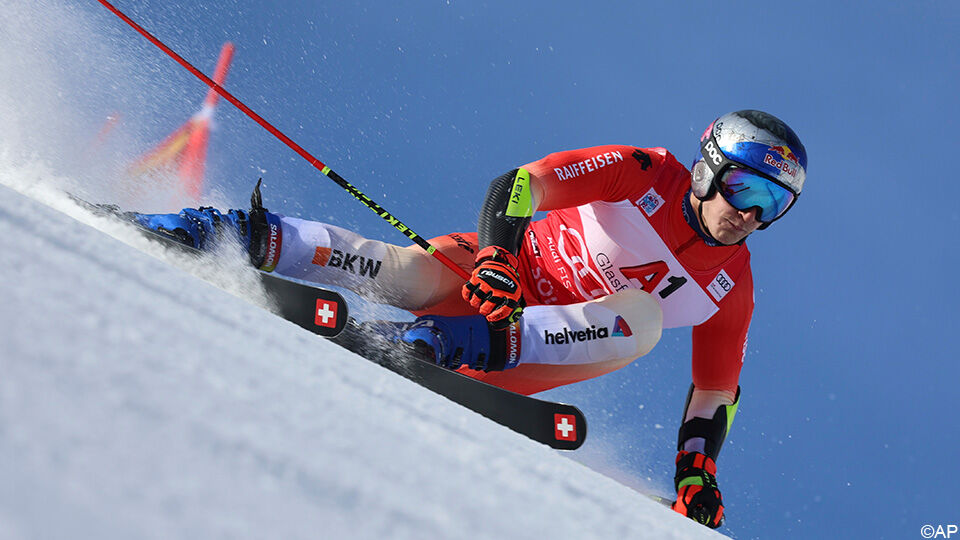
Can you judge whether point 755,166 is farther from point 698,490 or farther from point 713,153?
point 698,490

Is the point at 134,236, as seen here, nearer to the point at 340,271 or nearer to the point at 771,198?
the point at 340,271

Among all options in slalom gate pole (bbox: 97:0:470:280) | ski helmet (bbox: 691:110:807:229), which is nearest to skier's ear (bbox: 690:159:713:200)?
ski helmet (bbox: 691:110:807:229)

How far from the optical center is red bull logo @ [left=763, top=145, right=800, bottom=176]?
2.79 m

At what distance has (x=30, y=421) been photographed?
0.41 metres

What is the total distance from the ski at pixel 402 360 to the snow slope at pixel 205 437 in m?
1.51

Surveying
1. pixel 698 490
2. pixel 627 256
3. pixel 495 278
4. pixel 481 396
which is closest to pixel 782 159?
pixel 627 256

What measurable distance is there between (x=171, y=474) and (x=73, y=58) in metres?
4.33

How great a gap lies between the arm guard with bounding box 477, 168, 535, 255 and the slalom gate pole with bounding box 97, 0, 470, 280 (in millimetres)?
218

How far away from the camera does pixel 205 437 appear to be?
0.47 meters

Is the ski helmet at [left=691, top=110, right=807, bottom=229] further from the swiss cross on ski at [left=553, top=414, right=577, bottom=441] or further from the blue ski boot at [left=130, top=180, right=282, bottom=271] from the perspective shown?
the blue ski boot at [left=130, top=180, right=282, bottom=271]

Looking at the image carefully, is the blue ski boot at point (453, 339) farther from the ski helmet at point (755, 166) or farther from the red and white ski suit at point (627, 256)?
the ski helmet at point (755, 166)

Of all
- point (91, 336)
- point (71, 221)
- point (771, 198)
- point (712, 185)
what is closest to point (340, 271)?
point (712, 185)

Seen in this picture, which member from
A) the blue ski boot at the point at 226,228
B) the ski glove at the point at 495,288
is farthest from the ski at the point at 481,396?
the blue ski boot at the point at 226,228

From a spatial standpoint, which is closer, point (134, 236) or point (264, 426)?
point (264, 426)
